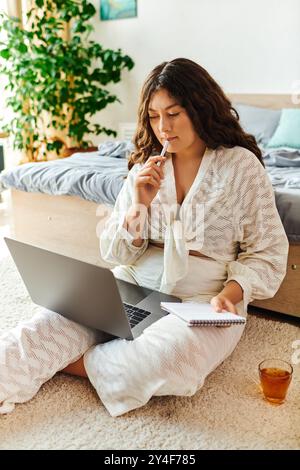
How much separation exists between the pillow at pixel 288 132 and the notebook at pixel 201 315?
145cm

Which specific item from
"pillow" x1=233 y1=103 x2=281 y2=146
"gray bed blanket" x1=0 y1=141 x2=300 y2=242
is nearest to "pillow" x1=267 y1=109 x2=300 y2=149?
"pillow" x1=233 y1=103 x2=281 y2=146

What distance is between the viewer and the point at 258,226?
4.47ft

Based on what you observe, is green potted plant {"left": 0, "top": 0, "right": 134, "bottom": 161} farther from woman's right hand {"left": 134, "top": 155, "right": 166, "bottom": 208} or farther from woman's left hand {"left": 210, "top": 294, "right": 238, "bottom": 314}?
woman's left hand {"left": 210, "top": 294, "right": 238, "bottom": 314}

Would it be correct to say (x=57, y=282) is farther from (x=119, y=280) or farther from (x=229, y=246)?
(x=229, y=246)

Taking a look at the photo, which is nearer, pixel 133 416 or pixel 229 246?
pixel 133 416

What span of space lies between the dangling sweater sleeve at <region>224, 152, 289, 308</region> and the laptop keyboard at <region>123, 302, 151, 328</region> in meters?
0.24

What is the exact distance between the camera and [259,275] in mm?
1350

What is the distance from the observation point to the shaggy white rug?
1134 mm

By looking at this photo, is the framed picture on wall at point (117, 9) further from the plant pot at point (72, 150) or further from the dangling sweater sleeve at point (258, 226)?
the dangling sweater sleeve at point (258, 226)

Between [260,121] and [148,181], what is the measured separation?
5.23 feet

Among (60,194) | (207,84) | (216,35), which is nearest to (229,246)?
(207,84)

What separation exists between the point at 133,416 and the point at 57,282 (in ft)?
1.23

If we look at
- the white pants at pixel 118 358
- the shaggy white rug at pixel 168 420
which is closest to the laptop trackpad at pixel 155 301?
the white pants at pixel 118 358

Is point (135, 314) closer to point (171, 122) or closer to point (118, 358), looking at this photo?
point (118, 358)
